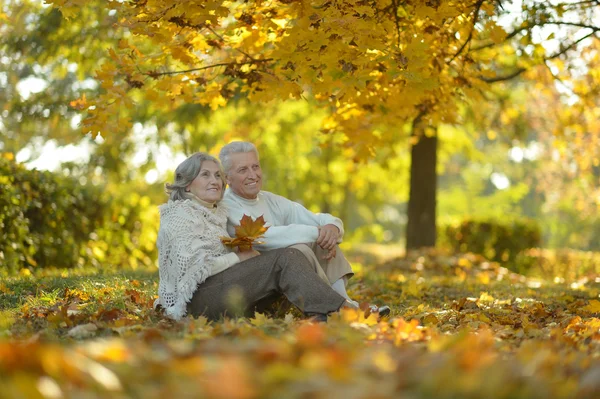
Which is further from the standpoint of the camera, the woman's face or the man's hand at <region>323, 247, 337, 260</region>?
the man's hand at <region>323, 247, 337, 260</region>

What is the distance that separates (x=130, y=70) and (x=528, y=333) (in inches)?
143

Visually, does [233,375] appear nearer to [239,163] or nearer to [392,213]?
[239,163]

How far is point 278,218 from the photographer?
5.51 meters

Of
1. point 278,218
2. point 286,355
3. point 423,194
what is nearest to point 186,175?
point 278,218

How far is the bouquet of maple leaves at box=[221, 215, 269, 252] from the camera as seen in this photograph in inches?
184

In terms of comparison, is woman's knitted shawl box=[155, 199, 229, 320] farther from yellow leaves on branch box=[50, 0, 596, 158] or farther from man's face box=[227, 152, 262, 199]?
yellow leaves on branch box=[50, 0, 596, 158]

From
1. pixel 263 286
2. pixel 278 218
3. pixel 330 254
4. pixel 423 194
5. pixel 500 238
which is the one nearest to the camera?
pixel 263 286

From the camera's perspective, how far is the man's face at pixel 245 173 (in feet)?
17.4

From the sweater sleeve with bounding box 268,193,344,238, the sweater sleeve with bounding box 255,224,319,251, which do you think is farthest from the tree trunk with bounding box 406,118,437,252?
the sweater sleeve with bounding box 255,224,319,251

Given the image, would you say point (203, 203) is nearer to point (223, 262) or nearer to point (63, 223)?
point (223, 262)

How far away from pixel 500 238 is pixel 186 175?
10.7 meters

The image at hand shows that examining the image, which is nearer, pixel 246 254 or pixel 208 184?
pixel 246 254

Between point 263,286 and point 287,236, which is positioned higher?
point 287,236

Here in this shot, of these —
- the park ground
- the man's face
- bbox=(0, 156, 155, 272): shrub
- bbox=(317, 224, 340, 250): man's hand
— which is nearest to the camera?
the park ground
